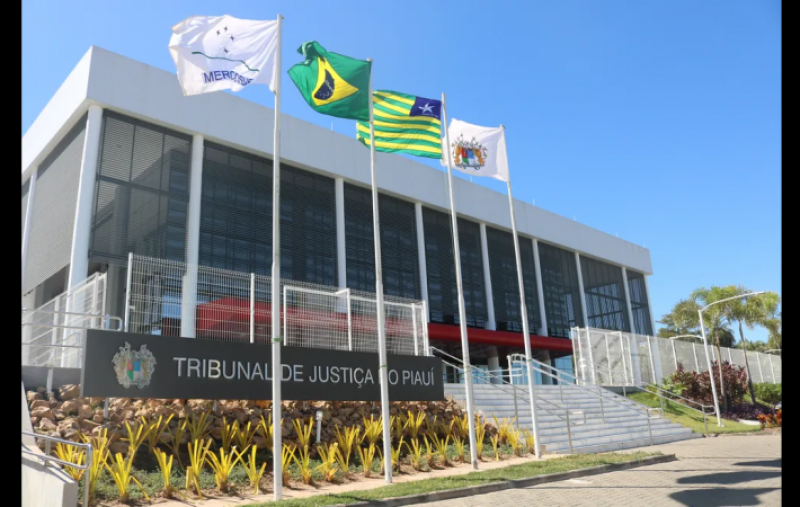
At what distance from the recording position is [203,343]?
40.5ft

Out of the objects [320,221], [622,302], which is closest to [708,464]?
[320,221]

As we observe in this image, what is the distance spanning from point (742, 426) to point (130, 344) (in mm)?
26763

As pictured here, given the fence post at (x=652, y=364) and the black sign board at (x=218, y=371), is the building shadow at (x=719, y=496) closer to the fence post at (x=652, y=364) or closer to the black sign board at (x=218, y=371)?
the black sign board at (x=218, y=371)

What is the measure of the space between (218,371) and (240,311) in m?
2.59

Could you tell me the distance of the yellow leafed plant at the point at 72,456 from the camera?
31.0 ft

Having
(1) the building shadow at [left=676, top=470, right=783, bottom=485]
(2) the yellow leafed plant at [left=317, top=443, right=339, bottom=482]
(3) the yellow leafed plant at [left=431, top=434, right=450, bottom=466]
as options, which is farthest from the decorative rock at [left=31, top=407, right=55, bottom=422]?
(1) the building shadow at [left=676, top=470, right=783, bottom=485]

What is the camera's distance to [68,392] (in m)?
12.2

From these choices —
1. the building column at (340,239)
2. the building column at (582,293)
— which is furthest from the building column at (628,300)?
the building column at (340,239)

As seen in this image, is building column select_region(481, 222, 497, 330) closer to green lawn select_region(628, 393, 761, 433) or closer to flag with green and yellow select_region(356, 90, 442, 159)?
green lawn select_region(628, 393, 761, 433)

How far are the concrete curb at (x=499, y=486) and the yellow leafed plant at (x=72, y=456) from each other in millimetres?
3986

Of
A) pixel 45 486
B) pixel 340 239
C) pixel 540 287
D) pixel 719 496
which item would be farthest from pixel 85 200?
pixel 540 287

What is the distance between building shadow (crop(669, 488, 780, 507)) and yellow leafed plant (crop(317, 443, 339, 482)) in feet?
19.6
